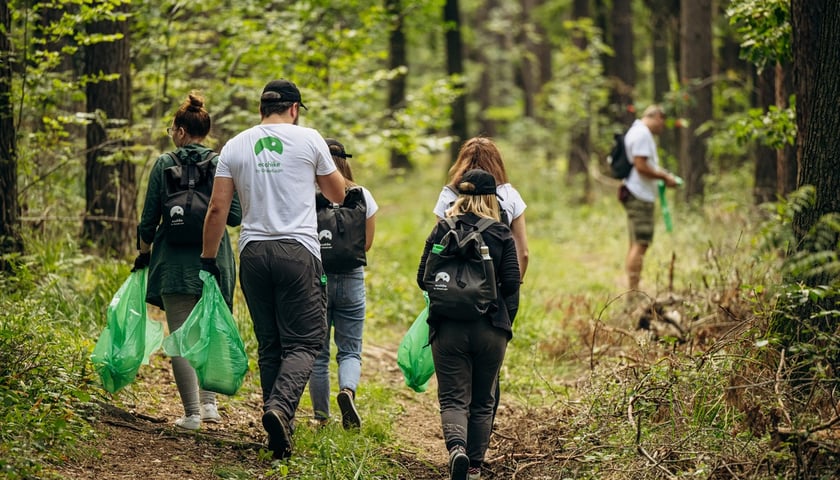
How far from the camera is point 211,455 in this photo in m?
5.54

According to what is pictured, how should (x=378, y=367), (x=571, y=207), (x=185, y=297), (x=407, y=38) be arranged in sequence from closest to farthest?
(x=185, y=297)
(x=378, y=367)
(x=571, y=207)
(x=407, y=38)

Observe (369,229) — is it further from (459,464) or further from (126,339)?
(459,464)

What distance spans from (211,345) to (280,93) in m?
1.53

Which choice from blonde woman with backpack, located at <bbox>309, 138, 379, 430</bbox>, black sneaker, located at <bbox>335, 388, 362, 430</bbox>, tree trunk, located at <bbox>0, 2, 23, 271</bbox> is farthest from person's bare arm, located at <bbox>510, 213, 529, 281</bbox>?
tree trunk, located at <bbox>0, 2, 23, 271</bbox>

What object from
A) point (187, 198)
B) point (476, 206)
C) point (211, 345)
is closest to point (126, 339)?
point (211, 345)

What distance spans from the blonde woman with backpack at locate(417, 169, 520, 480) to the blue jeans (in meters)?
0.91

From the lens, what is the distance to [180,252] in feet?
18.9

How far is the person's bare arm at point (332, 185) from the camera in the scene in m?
5.48

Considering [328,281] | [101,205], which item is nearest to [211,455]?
[328,281]

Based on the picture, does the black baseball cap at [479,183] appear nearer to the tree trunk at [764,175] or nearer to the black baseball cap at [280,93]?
the black baseball cap at [280,93]

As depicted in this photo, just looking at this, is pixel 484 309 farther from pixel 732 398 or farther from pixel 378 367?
pixel 378 367

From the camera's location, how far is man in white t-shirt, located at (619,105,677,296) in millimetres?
10086

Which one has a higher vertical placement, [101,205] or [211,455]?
[101,205]

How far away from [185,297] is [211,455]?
0.99m
